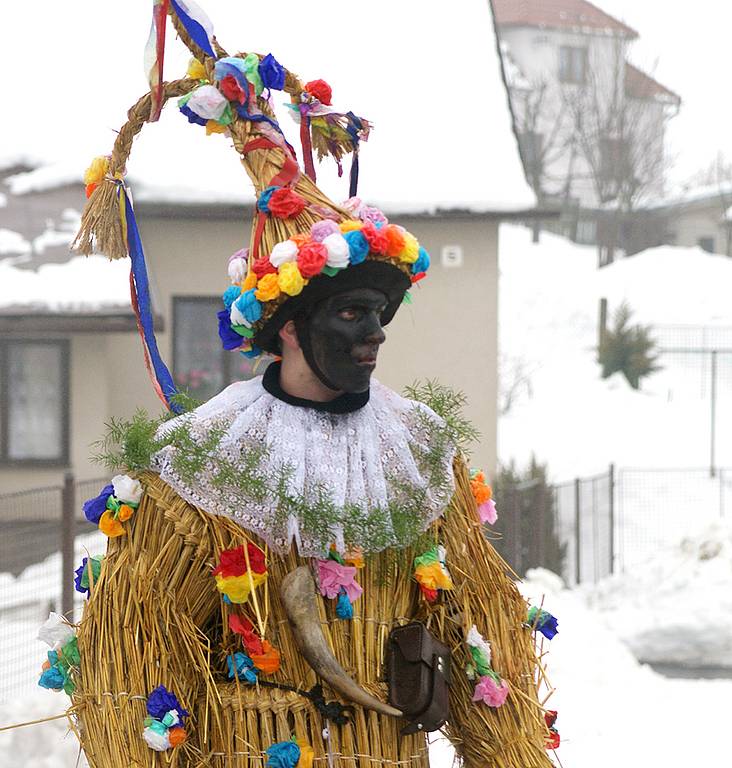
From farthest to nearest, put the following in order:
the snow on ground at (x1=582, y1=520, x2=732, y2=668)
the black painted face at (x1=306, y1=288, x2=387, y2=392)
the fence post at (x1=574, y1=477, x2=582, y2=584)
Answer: the fence post at (x1=574, y1=477, x2=582, y2=584) < the snow on ground at (x1=582, y1=520, x2=732, y2=668) < the black painted face at (x1=306, y1=288, x2=387, y2=392)

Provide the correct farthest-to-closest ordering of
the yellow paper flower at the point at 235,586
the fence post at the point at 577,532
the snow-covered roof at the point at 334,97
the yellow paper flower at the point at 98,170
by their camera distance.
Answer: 1. the snow-covered roof at the point at 334,97
2. the fence post at the point at 577,532
3. the yellow paper flower at the point at 98,170
4. the yellow paper flower at the point at 235,586

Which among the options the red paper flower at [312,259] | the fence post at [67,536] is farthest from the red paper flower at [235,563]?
the fence post at [67,536]

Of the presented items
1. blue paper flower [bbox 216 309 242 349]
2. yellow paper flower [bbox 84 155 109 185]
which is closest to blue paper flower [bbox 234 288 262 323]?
blue paper flower [bbox 216 309 242 349]

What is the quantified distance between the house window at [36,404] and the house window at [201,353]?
40.9 inches

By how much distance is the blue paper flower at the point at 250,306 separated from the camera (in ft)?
8.36

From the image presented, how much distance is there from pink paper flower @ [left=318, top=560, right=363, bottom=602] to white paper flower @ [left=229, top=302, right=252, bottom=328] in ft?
1.77

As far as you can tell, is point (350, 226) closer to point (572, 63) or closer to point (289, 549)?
point (289, 549)

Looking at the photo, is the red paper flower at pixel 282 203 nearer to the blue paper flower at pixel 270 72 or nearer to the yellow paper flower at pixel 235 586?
the blue paper flower at pixel 270 72

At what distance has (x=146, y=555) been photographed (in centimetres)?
251

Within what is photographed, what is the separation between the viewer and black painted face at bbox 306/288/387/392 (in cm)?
256

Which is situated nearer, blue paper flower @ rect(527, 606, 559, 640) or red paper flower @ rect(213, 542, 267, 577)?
red paper flower @ rect(213, 542, 267, 577)

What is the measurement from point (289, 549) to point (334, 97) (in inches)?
359

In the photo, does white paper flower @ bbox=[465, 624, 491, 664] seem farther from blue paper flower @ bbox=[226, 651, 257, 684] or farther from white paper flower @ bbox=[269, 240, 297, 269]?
white paper flower @ bbox=[269, 240, 297, 269]

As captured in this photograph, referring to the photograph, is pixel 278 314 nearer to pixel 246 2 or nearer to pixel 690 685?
pixel 690 685
